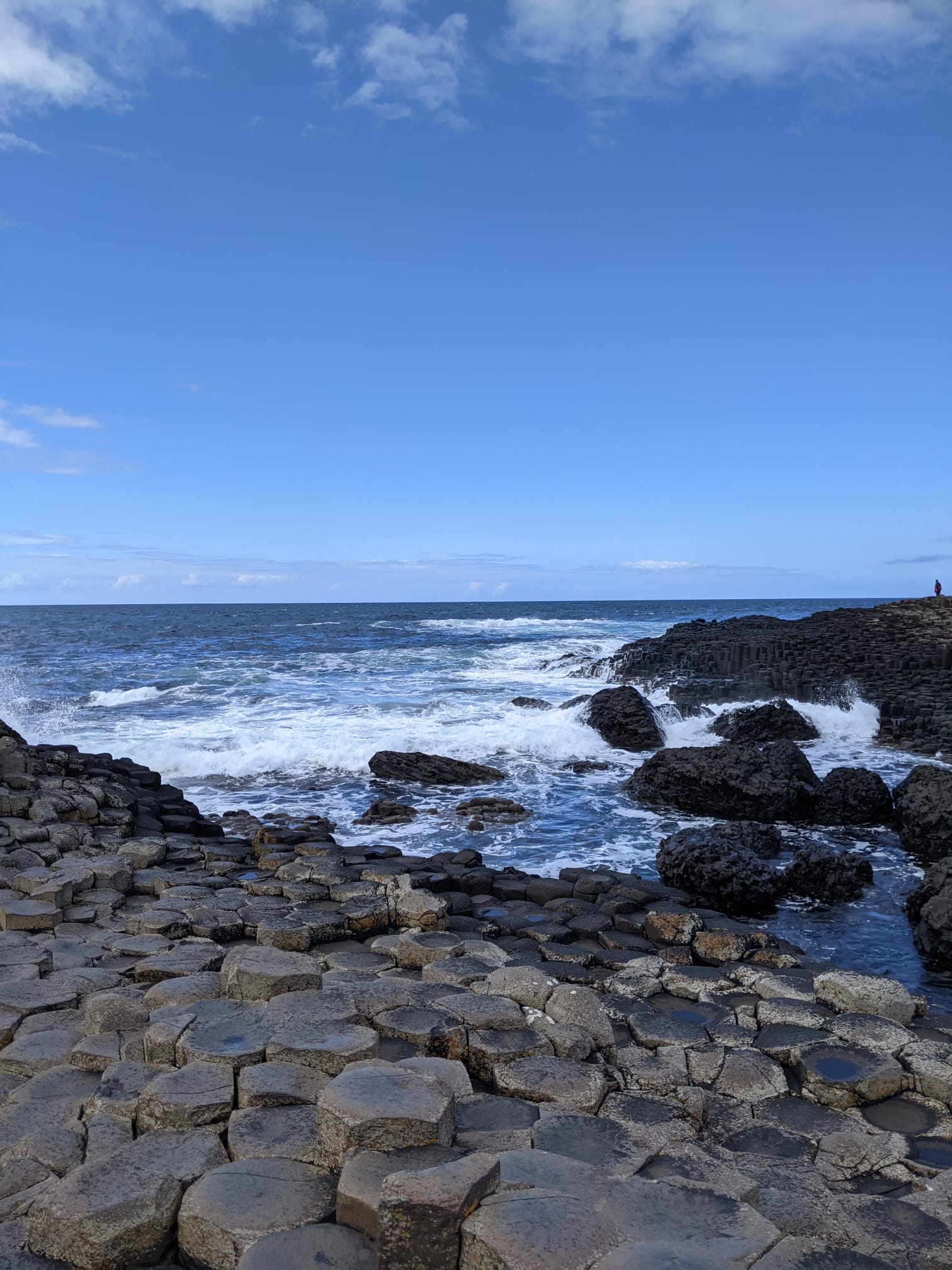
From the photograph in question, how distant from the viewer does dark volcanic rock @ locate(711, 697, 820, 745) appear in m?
17.2

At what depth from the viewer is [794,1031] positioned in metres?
4.76

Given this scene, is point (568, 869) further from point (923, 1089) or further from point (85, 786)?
point (85, 786)

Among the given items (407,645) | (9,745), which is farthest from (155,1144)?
(407,645)

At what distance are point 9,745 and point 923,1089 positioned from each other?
10.2 m

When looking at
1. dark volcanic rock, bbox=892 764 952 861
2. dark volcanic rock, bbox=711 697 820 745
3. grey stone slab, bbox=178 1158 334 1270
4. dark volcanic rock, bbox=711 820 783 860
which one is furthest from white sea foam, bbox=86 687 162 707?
grey stone slab, bbox=178 1158 334 1270

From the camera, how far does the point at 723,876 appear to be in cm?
828

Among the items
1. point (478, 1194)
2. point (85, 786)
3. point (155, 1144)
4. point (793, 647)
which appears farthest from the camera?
point (793, 647)

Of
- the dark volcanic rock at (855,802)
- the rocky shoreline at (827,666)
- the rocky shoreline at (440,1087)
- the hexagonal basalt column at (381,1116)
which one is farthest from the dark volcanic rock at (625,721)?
the hexagonal basalt column at (381,1116)

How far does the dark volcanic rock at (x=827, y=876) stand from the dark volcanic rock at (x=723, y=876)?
0.21 meters

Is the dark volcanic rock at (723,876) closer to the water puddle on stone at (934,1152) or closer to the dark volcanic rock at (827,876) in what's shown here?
the dark volcanic rock at (827,876)

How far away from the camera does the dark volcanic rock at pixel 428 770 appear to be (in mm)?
14133

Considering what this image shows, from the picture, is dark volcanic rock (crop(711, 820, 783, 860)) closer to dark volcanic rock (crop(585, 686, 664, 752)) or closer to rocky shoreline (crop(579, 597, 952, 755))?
dark volcanic rock (crop(585, 686, 664, 752))

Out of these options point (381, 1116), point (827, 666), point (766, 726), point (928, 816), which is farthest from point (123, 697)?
point (381, 1116)

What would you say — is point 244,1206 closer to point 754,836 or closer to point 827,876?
point 827,876
